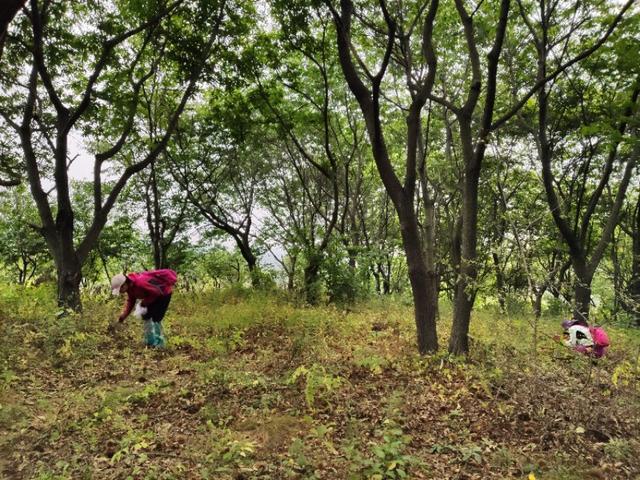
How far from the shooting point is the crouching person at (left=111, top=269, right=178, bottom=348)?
736cm

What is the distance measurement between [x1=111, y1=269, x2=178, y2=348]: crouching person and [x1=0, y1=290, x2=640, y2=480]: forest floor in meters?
0.30

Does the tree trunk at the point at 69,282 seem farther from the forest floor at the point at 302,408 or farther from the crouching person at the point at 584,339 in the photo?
the crouching person at the point at 584,339

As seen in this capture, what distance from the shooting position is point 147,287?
24.2 feet

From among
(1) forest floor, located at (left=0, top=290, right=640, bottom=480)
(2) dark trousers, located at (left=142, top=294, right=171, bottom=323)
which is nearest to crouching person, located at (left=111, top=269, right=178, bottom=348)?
(2) dark trousers, located at (left=142, top=294, right=171, bottom=323)

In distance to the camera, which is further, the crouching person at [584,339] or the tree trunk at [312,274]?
the tree trunk at [312,274]

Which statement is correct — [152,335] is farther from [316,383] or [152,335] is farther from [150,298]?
[316,383]

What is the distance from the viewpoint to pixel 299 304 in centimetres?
1145

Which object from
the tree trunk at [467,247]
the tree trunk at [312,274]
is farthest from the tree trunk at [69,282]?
the tree trunk at [467,247]

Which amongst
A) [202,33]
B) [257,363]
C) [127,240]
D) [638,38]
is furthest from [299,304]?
[127,240]

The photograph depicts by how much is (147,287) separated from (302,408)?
3768mm

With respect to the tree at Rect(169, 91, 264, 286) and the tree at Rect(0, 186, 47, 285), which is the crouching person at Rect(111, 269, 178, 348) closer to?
the tree at Rect(169, 91, 264, 286)

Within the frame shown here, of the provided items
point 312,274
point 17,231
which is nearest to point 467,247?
point 312,274

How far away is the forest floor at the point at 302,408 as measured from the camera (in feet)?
13.1

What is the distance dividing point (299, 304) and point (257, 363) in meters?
4.79
